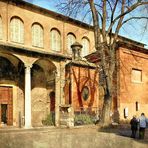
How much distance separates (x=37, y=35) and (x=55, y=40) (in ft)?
8.50

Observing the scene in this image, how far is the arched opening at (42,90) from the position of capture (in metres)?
29.5

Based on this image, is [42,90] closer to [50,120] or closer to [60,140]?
[50,120]

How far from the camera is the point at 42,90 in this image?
3041 centimetres

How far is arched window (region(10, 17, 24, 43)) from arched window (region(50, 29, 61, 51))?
4130 millimetres

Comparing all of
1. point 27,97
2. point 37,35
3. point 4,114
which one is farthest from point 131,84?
point 4,114

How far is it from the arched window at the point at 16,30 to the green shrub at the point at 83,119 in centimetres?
961

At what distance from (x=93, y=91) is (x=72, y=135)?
73.4 feet

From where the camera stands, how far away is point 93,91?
30859 mm

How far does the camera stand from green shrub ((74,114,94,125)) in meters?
25.1

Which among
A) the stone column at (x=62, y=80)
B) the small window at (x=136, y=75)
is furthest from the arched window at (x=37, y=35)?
the small window at (x=136, y=75)

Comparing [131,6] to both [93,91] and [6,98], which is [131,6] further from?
[6,98]

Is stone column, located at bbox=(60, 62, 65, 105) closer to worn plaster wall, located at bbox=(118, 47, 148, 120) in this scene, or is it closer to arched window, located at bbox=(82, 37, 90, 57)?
worn plaster wall, located at bbox=(118, 47, 148, 120)

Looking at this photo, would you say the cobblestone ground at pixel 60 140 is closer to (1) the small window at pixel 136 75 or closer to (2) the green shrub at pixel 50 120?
(2) the green shrub at pixel 50 120

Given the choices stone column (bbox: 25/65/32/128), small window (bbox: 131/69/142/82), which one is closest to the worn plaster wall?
small window (bbox: 131/69/142/82)
